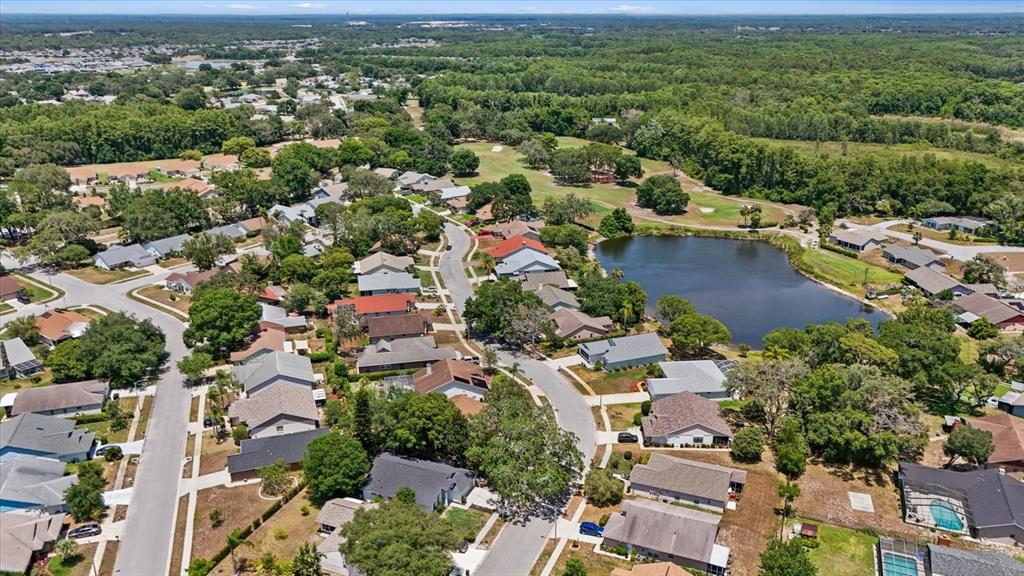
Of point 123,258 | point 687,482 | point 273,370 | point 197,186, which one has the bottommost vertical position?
point 687,482

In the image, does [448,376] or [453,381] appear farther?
[448,376]

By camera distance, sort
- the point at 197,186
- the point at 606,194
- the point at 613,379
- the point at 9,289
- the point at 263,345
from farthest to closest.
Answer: the point at 606,194 < the point at 197,186 < the point at 9,289 < the point at 263,345 < the point at 613,379

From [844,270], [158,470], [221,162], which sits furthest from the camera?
[221,162]

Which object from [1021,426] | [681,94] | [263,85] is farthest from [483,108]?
[1021,426]

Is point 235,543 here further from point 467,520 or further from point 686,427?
point 686,427

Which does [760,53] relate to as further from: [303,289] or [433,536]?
[433,536]

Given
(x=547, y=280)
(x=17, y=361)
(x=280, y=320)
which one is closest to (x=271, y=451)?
(x=280, y=320)

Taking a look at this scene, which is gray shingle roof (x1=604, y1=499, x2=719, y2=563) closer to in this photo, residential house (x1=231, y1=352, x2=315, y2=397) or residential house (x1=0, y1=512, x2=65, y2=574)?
residential house (x1=231, y1=352, x2=315, y2=397)

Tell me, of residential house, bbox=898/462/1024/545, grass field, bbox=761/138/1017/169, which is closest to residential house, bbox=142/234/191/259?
residential house, bbox=898/462/1024/545
